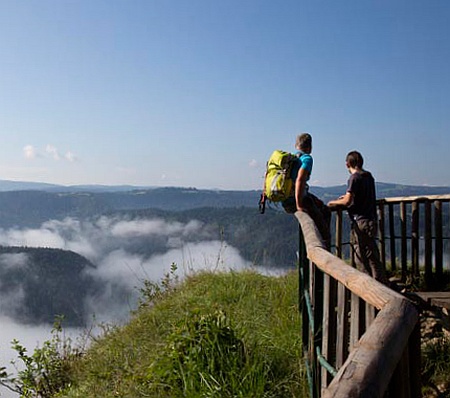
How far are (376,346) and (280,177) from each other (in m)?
4.33

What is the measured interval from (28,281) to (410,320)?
151 metres

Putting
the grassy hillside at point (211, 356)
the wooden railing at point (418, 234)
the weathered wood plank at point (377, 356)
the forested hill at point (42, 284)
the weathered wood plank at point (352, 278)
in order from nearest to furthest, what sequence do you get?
the weathered wood plank at point (377, 356), the weathered wood plank at point (352, 278), the grassy hillside at point (211, 356), the wooden railing at point (418, 234), the forested hill at point (42, 284)

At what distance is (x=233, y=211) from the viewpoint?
139 meters

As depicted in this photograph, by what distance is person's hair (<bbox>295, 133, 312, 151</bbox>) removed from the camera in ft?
18.7

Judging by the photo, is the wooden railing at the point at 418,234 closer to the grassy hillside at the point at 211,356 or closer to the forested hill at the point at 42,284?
the grassy hillside at the point at 211,356

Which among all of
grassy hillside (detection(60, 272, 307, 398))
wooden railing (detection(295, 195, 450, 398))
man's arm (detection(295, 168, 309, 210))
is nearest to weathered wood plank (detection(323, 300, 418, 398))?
wooden railing (detection(295, 195, 450, 398))

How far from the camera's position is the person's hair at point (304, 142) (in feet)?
18.7

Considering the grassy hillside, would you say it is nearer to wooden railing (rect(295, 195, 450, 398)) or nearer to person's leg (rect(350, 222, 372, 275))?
wooden railing (rect(295, 195, 450, 398))

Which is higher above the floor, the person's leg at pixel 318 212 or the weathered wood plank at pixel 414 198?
the weathered wood plank at pixel 414 198

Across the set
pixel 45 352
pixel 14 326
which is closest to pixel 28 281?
pixel 14 326

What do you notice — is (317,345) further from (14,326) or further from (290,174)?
(14,326)

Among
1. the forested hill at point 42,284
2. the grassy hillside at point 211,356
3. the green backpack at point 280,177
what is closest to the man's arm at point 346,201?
the green backpack at point 280,177

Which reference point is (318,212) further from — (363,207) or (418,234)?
(418,234)

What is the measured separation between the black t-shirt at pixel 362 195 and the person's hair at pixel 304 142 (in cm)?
85
